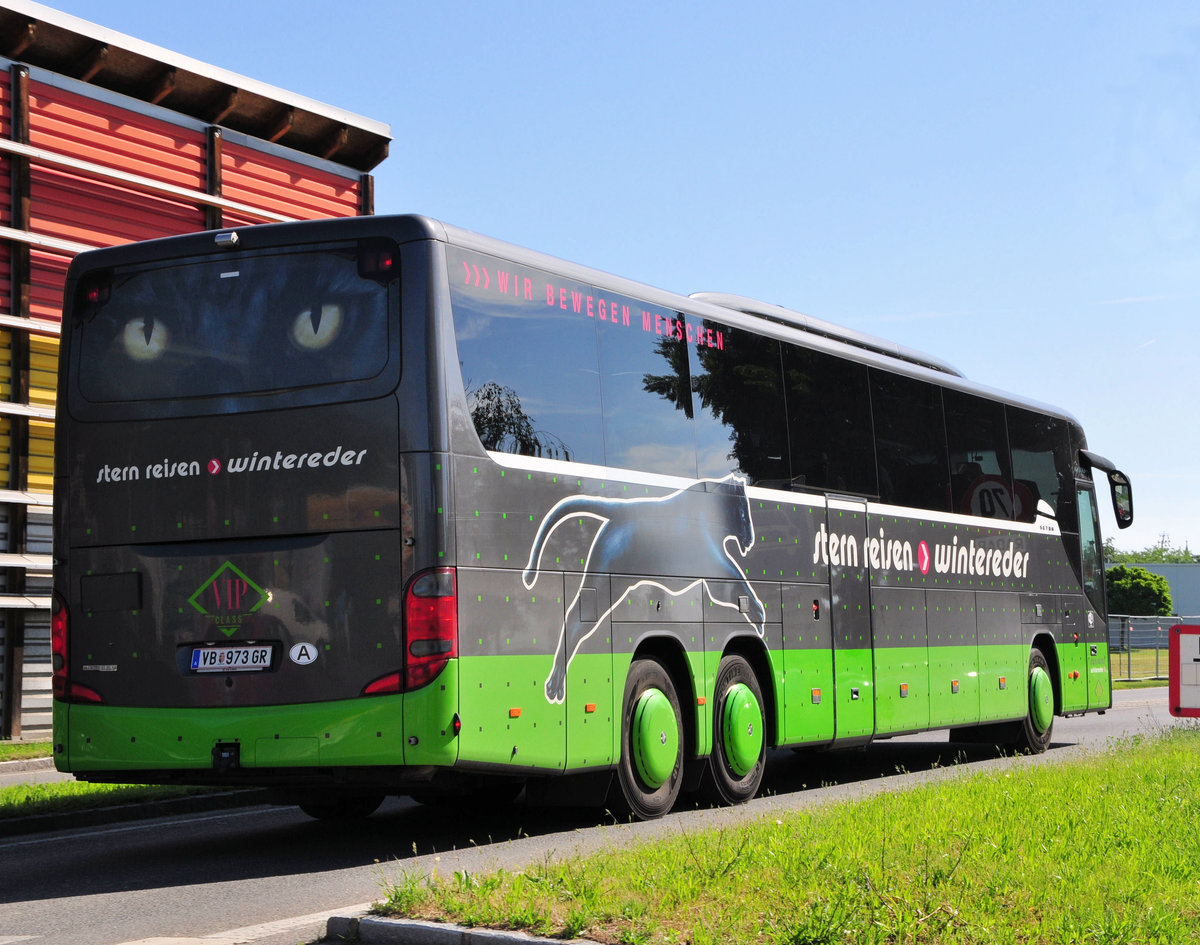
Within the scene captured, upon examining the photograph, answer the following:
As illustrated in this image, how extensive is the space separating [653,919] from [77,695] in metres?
5.11

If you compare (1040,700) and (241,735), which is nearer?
(241,735)

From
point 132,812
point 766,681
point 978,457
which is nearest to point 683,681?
point 766,681

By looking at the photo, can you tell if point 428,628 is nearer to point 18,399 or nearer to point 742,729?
point 742,729

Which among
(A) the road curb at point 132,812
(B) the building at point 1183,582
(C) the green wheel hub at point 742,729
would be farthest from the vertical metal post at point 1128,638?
(B) the building at point 1183,582

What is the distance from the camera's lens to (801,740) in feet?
43.7

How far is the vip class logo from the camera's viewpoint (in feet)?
31.6

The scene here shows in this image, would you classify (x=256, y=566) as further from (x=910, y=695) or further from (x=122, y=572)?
(x=910, y=695)

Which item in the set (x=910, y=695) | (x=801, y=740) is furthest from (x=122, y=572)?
(x=910, y=695)

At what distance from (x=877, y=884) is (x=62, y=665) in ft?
18.9

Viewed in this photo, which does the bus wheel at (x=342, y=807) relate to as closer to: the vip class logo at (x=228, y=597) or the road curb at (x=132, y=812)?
the road curb at (x=132, y=812)

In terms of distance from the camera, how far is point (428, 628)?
927 centimetres

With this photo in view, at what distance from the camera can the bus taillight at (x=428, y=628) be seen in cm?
926

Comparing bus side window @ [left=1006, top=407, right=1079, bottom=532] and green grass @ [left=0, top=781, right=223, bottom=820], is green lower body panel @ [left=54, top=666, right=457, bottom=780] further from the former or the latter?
bus side window @ [left=1006, top=407, right=1079, bottom=532]

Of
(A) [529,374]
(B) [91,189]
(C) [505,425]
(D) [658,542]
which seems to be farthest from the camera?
(B) [91,189]
